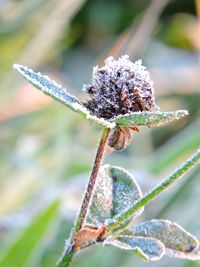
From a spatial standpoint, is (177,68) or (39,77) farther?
(177,68)

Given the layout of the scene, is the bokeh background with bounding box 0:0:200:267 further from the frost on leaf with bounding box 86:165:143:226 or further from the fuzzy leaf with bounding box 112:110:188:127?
the fuzzy leaf with bounding box 112:110:188:127

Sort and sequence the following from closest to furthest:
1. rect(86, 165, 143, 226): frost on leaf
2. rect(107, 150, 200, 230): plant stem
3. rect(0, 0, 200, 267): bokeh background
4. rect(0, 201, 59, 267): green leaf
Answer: rect(107, 150, 200, 230): plant stem, rect(86, 165, 143, 226): frost on leaf, rect(0, 201, 59, 267): green leaf, rect(0, 0, 200, 267): bokeh background

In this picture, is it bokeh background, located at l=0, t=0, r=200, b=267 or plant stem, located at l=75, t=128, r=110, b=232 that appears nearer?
plant stem, located at l=75, t=128, r=110, b=232

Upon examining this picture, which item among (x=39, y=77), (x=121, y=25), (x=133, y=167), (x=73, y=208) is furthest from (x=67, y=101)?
(x=121, y=25)

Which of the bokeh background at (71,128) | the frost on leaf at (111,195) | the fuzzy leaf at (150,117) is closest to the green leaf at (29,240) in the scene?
the bokeh background at (71,128)

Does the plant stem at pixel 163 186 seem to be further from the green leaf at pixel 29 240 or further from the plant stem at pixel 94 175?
the green leaf at pixel 29 240

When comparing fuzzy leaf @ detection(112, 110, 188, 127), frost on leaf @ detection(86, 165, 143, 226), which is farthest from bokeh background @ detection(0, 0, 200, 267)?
fuzzy leaf @ detection(112, 110, 188, 127)

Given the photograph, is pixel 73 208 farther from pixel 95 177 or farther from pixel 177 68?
pixel 177 68
